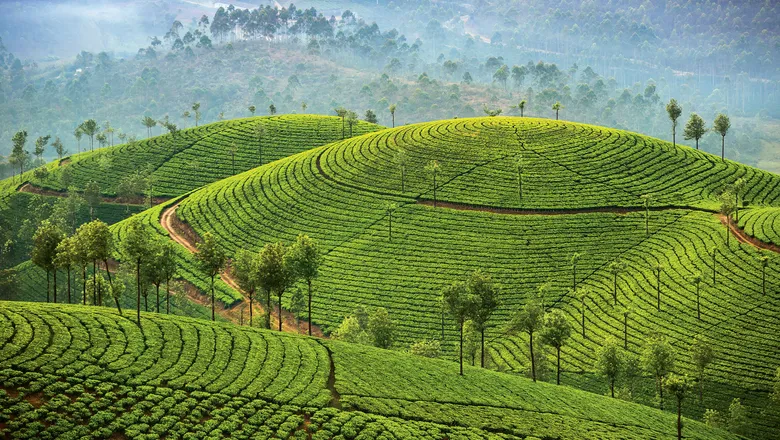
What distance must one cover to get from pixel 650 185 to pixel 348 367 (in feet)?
263

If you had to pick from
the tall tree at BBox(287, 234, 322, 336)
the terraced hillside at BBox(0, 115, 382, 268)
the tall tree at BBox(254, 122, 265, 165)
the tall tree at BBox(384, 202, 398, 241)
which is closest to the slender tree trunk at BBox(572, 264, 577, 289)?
the tall tree at BBox(384, 202, 398, 241)

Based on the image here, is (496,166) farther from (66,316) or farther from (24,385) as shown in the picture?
(24,385)

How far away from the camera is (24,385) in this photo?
5544 cm

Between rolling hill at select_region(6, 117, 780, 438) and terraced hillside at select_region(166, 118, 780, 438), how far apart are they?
26cm

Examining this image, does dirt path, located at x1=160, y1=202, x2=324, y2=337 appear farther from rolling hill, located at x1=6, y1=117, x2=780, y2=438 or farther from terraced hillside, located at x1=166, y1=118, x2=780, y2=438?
terraced hillside, located at x1=166, y1=118, x2=780, y2=438

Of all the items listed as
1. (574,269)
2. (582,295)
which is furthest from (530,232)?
(582,295)

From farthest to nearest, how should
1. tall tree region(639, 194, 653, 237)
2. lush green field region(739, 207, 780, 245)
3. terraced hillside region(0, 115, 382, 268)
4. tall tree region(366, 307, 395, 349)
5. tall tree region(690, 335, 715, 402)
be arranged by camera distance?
terraced hillside region(0, 115, 382, 268)
tall tree region(639, 194, 653, 237)
lush green field region(739, 207, 780, 245)
tall tree region(366, 307, 395, 349)
tall tree region(690, 335, 715, 402)

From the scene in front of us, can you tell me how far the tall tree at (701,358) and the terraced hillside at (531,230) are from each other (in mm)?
1334

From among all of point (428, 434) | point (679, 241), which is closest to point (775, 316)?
point (679, 241)

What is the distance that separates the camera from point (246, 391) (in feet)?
200

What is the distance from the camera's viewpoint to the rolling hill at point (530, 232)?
3698 inches

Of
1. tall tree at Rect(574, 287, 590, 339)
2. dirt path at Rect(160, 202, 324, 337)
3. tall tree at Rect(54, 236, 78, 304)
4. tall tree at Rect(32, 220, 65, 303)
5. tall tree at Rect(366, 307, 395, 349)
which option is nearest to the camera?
tall tree at Rect(54, 236, 78, 304)

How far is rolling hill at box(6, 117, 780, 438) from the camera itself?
9394 centimetres

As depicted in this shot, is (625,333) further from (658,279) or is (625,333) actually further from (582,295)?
(582,295)
